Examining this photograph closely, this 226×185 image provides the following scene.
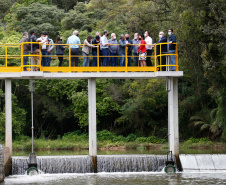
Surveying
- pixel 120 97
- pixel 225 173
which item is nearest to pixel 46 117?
pixel 120 97

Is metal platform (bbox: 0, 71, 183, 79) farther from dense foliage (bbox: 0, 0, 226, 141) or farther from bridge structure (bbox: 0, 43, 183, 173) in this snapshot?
dense foliage (bbox: 0, 0, 226, 141)

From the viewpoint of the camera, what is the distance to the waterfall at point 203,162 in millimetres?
23453

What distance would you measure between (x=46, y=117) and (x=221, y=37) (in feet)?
76.2

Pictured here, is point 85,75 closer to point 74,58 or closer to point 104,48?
point 74,58

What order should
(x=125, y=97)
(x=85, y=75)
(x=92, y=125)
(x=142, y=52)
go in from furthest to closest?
(x=125, y=97) < (x=142, y=52) < (x=92, y=125) < (x=85, y=75)

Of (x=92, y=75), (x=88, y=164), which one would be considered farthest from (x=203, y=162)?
(x=92, y=75)

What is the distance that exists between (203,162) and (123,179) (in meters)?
4.89

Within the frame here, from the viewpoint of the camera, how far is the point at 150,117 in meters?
44.4

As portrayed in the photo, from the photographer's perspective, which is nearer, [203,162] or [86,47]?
[203,162]

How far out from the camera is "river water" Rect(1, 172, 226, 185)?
64.2 ft

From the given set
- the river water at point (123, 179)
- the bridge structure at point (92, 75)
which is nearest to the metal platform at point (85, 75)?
the bridge structure at point (92, 75)

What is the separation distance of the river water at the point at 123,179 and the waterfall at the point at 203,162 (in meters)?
0.76

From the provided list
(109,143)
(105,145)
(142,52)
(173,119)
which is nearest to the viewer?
(173,119)

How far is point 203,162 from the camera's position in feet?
77.8
